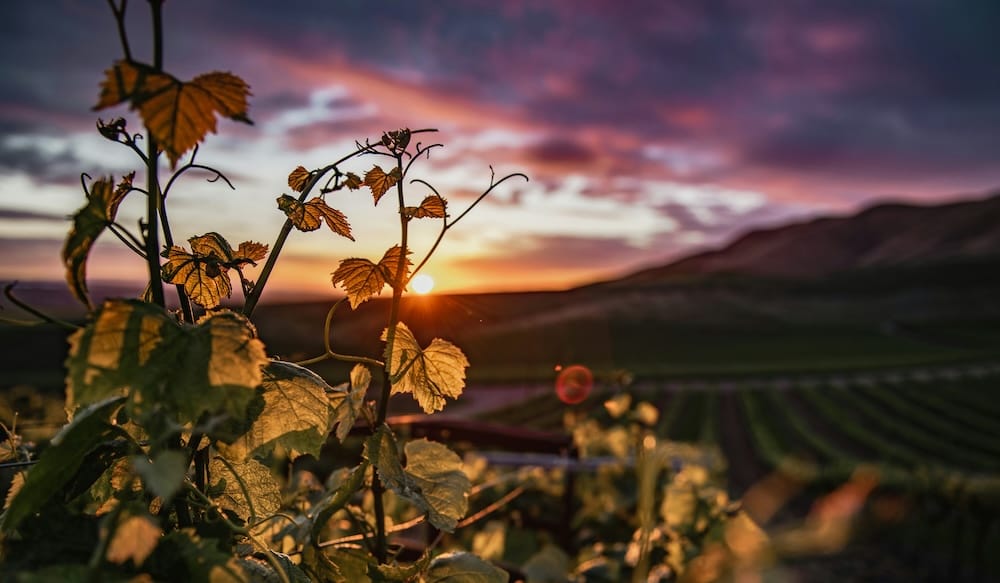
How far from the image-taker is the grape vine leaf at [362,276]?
89 cm

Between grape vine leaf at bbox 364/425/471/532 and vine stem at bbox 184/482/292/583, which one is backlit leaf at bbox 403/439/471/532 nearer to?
grape vine leaf at bbox 364/425/471/532

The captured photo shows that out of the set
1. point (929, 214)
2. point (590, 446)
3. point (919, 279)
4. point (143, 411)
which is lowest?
point (590, 446)

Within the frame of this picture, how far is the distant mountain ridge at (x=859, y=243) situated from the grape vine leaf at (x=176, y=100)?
421 ft

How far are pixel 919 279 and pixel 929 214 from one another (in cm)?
5227

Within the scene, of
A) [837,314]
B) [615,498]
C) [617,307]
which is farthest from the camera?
[837,314]

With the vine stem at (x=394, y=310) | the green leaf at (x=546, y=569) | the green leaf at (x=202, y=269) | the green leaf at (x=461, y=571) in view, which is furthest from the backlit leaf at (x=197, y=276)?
the green leaf at (x=546, y=569)

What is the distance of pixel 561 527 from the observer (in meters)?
2.85

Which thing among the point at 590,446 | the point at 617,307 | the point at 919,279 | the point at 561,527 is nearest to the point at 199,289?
the point at 561,527

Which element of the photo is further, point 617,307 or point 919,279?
point 919,279

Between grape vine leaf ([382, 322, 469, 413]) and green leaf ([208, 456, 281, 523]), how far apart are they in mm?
223

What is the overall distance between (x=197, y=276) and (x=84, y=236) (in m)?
0.22

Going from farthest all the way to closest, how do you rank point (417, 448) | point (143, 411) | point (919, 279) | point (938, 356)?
point (919, 279)
point (938, 356)
point (417, 448)
point (143, 411)

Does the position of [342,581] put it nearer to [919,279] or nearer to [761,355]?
[761,355]

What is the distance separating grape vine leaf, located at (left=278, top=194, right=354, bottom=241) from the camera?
82cm
